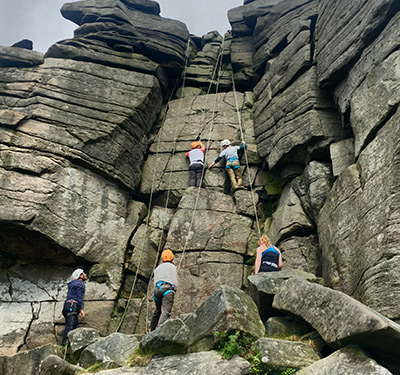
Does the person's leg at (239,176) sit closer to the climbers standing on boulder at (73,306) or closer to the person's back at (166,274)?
the person's back at (166,274)

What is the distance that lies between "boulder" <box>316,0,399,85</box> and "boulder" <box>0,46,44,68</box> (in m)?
10.9

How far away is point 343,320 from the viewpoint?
573cm

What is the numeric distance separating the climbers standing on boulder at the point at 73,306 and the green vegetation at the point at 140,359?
4.81 metres

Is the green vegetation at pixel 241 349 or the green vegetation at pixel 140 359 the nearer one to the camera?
the green vegetation at pixel 241 349

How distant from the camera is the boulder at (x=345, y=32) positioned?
465 inches

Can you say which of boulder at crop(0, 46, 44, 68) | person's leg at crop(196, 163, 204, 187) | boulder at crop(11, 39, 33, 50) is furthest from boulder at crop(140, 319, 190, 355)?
boulder at crop(11, 39, 33, 50)

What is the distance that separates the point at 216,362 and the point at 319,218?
6.66m

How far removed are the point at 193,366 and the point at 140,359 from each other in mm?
1038

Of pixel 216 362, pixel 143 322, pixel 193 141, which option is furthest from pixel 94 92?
pixel 216 362

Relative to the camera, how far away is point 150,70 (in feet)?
59.2

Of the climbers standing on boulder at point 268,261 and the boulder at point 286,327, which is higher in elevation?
the climbers standing on boulder at point 268,261

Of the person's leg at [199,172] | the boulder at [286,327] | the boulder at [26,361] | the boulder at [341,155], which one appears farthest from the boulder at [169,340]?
the person's leg at [199,172]

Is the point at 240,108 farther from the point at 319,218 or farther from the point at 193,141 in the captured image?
the point at 319,218

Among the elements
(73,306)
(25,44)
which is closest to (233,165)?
→ (73,306)
